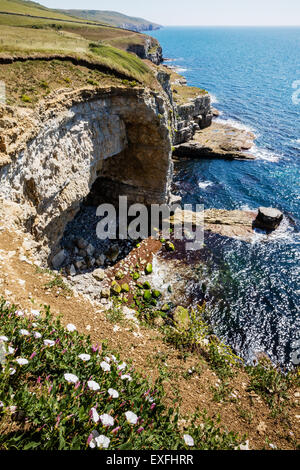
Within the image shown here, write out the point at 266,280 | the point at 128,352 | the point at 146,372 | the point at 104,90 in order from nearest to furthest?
the point at 146,372
the point at 128,352
the point at 104,90
the point at 266,280

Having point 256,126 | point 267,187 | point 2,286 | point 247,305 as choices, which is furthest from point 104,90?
point 256,126

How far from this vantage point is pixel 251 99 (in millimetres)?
86562

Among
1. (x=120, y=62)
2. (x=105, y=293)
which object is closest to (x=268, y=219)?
(x=105, y=293)

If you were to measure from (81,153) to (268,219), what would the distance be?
80.2ft

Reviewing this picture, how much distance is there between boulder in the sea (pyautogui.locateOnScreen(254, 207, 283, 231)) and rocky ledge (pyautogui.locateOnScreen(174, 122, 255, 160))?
22091 millimetres

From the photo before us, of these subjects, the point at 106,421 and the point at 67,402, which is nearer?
the point at 106,421

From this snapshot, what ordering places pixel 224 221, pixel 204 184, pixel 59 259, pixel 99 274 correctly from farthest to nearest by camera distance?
pixel 204 184 < pixel 224 221 < pixel 99 274 < pixel 59 259

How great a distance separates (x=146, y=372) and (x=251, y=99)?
317 feet

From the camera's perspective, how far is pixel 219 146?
187 ft

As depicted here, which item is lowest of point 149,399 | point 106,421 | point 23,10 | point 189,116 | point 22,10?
point 149,399

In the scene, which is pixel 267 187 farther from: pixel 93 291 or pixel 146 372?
pixel 146 372

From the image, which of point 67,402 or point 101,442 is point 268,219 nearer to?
point 67,402

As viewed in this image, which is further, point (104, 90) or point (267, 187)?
point (267, 187)
